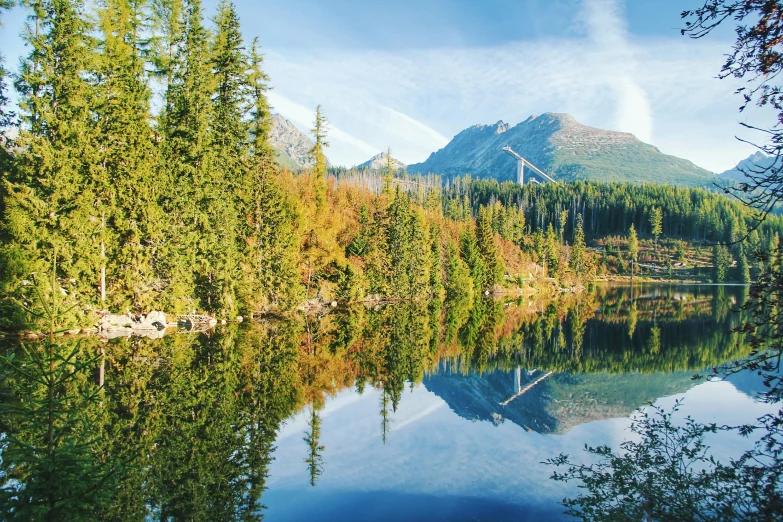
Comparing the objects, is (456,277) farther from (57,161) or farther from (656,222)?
(656,222)

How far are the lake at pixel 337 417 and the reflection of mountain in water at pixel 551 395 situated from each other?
10 cm

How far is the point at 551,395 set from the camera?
19.3 m

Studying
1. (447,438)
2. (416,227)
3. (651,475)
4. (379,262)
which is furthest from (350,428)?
(416,227)

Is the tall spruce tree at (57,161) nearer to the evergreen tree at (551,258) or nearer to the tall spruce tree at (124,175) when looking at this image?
the tall spruce tree at (124,175)

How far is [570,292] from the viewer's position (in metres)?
90.1

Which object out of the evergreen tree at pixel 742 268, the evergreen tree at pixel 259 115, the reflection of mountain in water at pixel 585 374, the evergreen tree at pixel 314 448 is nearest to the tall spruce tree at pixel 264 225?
the evergreen tree at pixel 259 115

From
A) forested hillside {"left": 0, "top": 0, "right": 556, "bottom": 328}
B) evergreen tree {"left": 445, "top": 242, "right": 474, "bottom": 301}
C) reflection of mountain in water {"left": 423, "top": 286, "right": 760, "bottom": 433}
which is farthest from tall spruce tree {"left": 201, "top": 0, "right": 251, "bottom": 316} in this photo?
evergreen tree {"left": 445, "top": 242, "right": 474, "bottom": 301}

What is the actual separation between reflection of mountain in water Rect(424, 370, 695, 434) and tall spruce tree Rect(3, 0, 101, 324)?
19.0 meters

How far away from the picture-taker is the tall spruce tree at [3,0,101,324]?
2314 cm

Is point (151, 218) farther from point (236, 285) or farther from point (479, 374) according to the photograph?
point (479, 374)

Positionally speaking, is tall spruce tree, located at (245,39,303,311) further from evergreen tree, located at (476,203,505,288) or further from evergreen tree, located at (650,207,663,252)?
evergreen tree, located at (650,207,663,252)

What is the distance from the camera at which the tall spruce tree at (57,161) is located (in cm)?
2314

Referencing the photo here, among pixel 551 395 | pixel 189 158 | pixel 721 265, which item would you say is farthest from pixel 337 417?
pixel 721 265

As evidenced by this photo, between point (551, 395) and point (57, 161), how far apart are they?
2560cm
